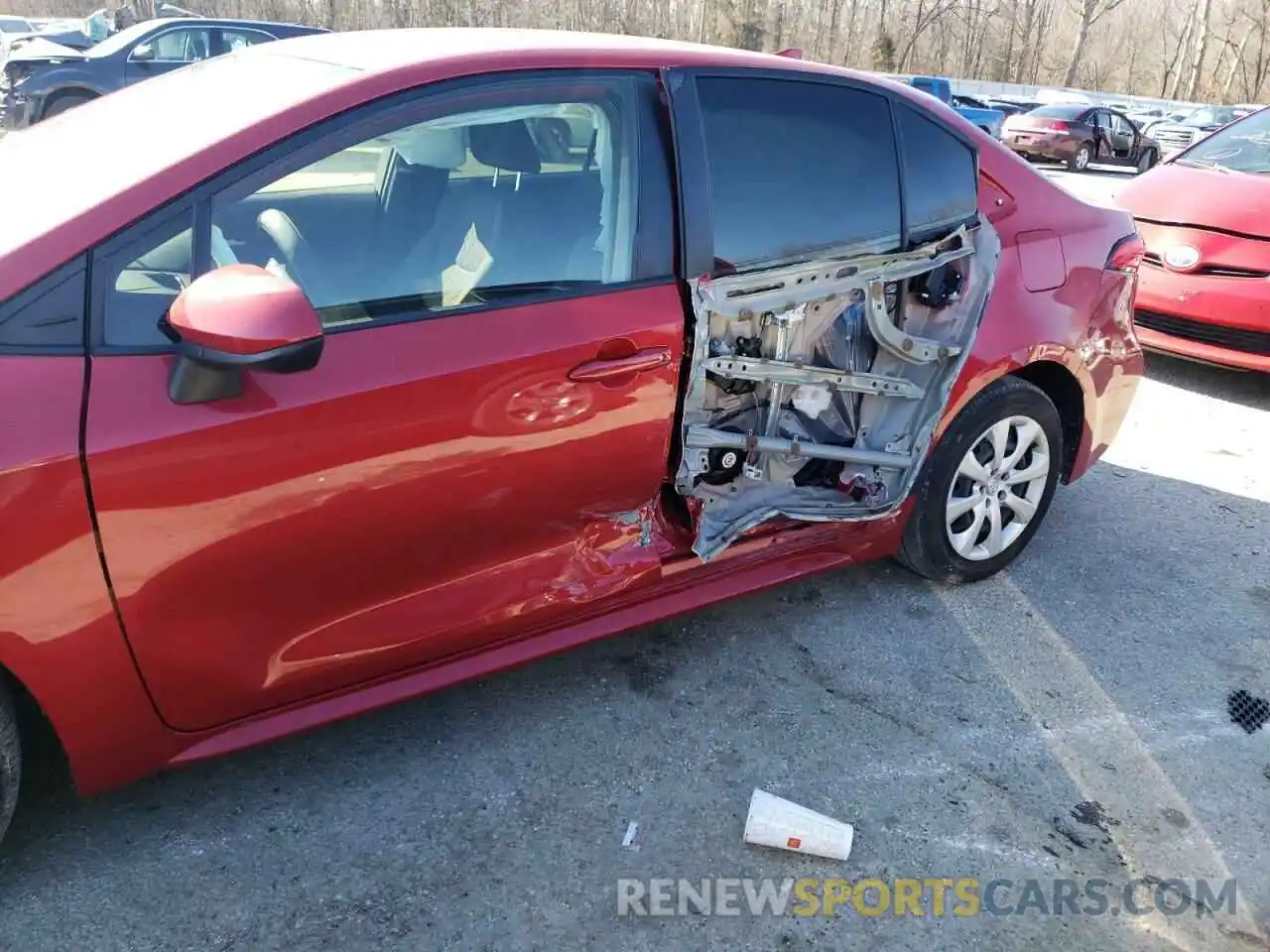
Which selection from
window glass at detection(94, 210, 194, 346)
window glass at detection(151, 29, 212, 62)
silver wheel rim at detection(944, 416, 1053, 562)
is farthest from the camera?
window glass at detection(151, 29, 212, 62)

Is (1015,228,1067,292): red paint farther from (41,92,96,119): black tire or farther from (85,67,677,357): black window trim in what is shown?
(41,92,96,119): black tire

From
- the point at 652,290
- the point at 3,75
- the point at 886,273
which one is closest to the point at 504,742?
the point at 652,290

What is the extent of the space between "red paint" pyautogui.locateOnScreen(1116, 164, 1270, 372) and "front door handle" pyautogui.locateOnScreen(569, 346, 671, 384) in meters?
4.17

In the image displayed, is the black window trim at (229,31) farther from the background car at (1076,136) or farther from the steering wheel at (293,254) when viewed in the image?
the background car at (1076,136)

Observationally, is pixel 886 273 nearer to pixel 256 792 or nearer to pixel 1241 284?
pixel 256 792

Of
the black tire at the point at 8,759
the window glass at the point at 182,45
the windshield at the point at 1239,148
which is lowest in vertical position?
the black tire at the point at 8,759

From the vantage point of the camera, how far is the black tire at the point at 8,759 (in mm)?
1891

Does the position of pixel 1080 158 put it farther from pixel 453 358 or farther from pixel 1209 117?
pixel 453 358

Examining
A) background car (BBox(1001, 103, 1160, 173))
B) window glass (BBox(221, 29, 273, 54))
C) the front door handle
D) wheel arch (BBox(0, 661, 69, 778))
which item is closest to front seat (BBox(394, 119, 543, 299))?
the front door handle

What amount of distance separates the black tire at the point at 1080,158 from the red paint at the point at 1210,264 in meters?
16.5

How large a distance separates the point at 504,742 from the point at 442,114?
5.13 feet

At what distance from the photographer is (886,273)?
9.28 ft

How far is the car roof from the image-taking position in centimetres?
188

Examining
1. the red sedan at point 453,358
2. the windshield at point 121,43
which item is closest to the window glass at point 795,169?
the red sedan at point 453,358
